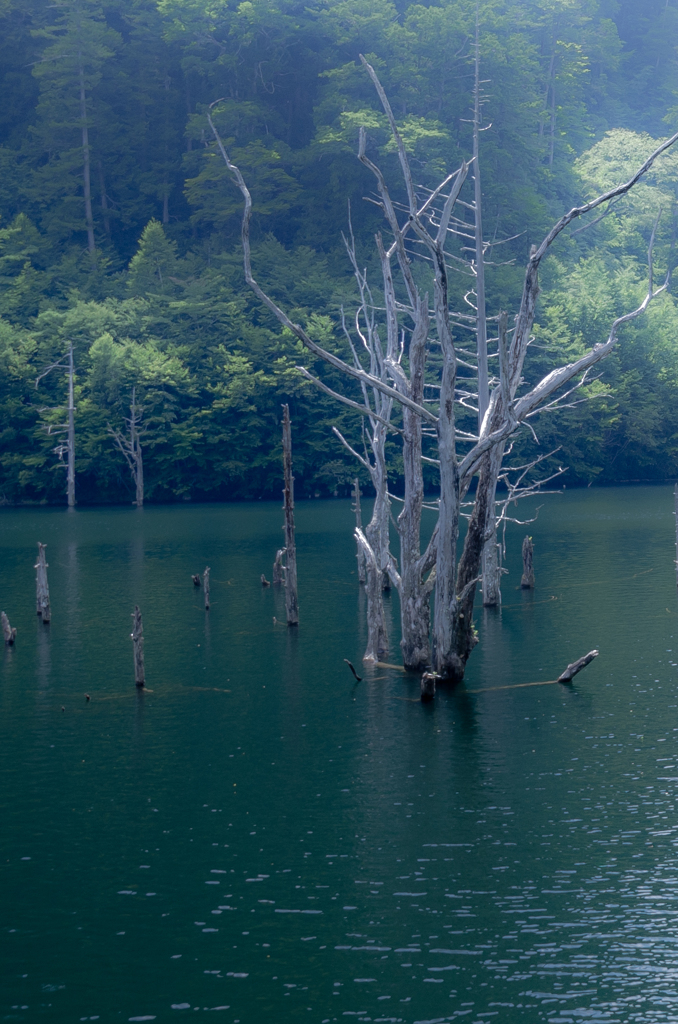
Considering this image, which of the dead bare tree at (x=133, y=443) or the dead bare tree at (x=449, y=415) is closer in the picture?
the dead bare tree at (x=449, y=415)

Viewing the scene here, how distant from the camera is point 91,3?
311ft

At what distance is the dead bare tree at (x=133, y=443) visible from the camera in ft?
241

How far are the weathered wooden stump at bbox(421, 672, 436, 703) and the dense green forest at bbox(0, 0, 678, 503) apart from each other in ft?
176

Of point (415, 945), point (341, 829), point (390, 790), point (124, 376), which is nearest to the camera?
point (415, 945)

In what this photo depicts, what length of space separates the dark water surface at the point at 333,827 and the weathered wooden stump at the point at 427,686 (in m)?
0.40

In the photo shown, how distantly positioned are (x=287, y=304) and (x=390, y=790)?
215ft

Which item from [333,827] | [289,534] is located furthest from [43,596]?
[333,827]

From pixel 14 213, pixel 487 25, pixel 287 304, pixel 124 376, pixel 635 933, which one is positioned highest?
pixel 487 25

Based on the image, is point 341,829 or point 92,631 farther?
point 92,631

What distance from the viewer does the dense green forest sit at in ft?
250

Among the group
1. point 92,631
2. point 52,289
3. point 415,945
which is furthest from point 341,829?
point 52,289

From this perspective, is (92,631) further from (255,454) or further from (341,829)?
(255,454)

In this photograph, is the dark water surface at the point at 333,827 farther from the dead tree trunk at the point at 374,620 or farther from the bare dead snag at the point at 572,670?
the dead tree trunk at the point at 374,620

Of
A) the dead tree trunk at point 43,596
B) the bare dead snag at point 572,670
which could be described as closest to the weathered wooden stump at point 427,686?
the bare dead snag at point 572,670
